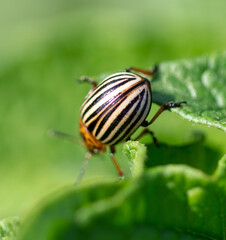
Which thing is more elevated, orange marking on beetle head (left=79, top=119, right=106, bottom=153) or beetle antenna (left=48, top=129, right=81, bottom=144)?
orange marking on beetle head (left=79, top=119, right=106, bottom=153)

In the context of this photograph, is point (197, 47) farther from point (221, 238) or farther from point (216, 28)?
point (221, 238)

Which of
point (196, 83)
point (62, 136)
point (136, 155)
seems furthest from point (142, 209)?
point (62, 136)

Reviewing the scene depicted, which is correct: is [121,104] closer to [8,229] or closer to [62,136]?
[8,229]

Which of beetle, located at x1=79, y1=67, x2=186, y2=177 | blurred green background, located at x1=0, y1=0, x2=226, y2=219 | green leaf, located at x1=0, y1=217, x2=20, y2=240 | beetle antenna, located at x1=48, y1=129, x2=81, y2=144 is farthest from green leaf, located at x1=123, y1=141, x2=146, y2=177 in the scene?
beetle antenna, located at x1=48, y1=129, x2=81, y2=144

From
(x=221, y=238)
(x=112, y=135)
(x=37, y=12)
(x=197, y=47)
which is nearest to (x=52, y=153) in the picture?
(x=112, y=135)

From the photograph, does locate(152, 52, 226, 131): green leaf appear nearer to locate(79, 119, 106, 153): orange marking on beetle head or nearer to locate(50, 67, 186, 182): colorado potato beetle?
locate(50, 67, 186, 182): colorado potato beetle
